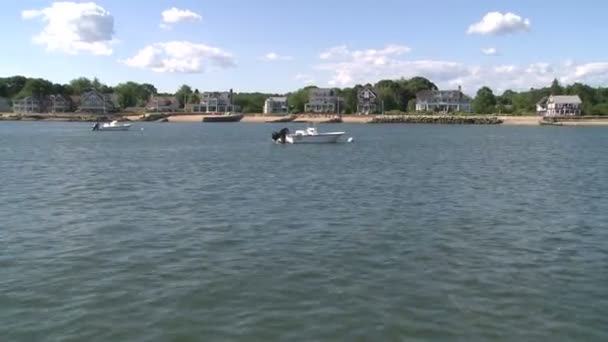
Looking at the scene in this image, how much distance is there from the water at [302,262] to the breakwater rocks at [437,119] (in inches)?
5560

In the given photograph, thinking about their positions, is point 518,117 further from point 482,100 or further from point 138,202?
point 138,202

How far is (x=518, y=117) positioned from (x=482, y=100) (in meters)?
31.5

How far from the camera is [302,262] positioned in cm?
1544

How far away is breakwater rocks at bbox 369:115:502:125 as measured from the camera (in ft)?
551

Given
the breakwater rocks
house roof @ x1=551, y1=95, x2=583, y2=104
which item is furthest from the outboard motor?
house roof @ x1=551, y1=95, x2=583, y2=104

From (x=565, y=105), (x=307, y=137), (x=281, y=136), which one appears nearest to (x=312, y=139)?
(x=307, y=137)

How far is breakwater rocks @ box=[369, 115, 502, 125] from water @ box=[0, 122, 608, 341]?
14121 centimetres

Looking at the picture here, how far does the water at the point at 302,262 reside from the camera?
1127 cm

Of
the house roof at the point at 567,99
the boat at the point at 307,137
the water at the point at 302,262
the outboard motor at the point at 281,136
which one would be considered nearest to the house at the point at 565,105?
the house roof at the point at 567,99

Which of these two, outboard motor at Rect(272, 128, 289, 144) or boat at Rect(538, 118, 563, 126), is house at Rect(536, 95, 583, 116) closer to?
boat at Rect(538, 118, 563, 126)

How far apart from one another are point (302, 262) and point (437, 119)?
162246 mm

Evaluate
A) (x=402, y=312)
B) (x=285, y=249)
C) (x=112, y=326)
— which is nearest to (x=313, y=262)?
(x=285, y=249)

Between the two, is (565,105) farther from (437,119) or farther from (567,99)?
(437,119)

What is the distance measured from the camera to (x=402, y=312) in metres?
11.8
